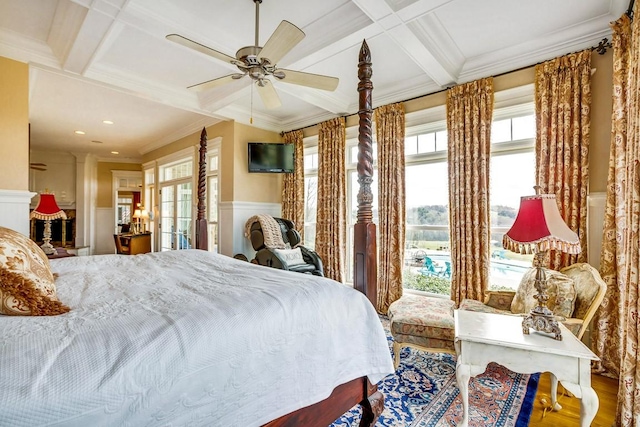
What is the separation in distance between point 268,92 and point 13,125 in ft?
8.11

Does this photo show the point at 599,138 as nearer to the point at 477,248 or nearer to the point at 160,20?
the point at 477,248

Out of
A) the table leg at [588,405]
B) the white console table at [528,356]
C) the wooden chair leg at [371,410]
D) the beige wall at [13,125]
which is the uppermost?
the beige wall at [13,125]

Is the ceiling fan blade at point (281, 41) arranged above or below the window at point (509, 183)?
above

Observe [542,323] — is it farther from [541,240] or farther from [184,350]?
[184,350]

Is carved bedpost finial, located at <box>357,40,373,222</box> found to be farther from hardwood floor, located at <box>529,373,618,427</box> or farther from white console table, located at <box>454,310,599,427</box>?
hardwood floor, located at <box>529,373,618,427</box>

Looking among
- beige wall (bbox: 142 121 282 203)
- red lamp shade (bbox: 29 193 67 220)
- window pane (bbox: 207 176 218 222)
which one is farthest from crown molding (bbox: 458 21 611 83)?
red lamp shade (bbox: 29 193 67 220)

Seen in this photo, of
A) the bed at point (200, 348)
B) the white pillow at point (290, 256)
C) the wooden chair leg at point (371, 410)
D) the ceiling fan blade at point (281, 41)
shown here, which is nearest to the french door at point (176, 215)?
the white pillow at point (290, 256)

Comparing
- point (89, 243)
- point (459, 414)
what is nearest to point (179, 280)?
point (459, 414)

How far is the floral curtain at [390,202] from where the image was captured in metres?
3.87

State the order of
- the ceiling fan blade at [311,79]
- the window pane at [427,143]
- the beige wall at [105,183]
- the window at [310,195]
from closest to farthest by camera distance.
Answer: the ceiling fan blade at [311,79] < the window pane at [427,143] < the window at [310,195] < the beige wall at [105,183]

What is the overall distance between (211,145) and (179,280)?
3979mm

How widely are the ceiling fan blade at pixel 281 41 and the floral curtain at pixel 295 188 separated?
2.85 m

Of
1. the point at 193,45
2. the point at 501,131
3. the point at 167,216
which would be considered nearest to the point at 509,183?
the point at 501,131

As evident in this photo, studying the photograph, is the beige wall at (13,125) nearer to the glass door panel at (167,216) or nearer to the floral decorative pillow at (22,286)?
the floral decorative pillow at (22,286)
